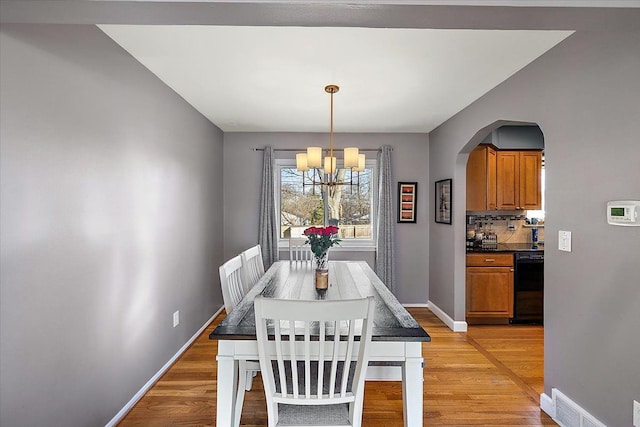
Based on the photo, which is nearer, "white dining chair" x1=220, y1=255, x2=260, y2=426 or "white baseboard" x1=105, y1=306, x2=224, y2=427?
"white dining chair" x1=220, y1=255, x2=260, y2=426

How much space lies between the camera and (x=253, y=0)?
1311 mm

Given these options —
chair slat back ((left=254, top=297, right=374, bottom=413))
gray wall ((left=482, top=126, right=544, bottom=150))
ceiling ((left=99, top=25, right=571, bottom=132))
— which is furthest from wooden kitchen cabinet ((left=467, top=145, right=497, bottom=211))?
chair slat back ((left=254, top=297, right=374, bottom=413))

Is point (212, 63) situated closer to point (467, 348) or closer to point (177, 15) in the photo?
point (177, 15)

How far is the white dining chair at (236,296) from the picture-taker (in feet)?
6.82

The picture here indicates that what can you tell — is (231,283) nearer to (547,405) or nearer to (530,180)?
(547,405)

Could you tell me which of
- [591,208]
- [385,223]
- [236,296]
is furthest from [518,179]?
[236,296]

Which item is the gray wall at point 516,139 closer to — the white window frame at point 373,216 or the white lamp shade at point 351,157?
the white window frame at point 373,216

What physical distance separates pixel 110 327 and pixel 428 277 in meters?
3.95

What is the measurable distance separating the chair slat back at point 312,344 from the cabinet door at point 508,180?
3.51 metres

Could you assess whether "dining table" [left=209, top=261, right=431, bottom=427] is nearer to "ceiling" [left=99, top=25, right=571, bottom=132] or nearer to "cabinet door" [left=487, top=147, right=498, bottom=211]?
"ceiling" [left=99, top=25, right=571, bottom=132]

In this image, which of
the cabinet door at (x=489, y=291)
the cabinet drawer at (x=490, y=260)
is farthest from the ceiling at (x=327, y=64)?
the cabinet door at (x=489, y=291)

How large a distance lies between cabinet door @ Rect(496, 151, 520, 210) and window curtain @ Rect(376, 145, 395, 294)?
4.38ft

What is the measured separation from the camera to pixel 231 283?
2.43 m

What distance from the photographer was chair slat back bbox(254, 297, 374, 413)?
150cm
